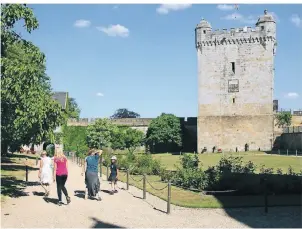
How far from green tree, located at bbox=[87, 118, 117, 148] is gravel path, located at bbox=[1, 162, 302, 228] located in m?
36.9

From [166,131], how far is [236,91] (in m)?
10.0

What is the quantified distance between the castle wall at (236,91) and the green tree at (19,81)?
38.8 meters

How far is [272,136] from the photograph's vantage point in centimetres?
4934

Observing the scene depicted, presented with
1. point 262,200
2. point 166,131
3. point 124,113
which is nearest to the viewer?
point 262,200

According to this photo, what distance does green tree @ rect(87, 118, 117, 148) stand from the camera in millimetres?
49906

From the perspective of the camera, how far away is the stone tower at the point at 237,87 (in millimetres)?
49500

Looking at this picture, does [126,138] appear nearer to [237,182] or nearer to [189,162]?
[189,162]

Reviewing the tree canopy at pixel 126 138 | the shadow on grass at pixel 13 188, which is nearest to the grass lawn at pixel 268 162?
the shadow on grass at pixel 13 188

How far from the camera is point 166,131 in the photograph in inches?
2122

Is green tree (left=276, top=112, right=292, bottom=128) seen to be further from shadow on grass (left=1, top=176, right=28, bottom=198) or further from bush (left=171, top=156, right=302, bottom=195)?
shadow on grass (left=1, top=176, right=28, bottom=198)

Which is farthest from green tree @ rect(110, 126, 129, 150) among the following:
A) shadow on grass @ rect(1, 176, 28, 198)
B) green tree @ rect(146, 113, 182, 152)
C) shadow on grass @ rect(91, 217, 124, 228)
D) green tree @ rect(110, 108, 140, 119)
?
green tree @ rect(110, 108, 140, 119)

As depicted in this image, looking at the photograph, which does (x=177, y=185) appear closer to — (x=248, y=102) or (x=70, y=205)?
(x=70, y=205)

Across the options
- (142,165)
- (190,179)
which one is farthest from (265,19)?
(190,179)

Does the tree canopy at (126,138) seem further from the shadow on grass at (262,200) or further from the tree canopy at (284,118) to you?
the shadow on grass at (262,200)
